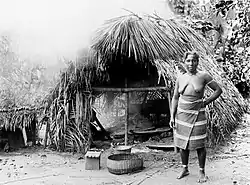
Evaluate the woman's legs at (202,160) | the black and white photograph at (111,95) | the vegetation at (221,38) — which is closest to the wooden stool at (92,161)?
the black and white photograph at (111,95)

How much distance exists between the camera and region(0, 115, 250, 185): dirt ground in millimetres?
5113

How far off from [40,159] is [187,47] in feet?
12.0

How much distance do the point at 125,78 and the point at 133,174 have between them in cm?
276

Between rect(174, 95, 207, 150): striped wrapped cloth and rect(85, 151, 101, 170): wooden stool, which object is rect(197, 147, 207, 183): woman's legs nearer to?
rect(174, 95, 207, 150): striped wrapped cloth

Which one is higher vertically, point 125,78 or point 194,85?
point 194,85

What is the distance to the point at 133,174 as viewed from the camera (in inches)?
216

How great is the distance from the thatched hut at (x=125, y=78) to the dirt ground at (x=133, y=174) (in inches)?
16.6

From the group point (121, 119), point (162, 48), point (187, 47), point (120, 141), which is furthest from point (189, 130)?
point (121, 119)

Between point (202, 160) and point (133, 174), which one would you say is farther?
point (133, 174)

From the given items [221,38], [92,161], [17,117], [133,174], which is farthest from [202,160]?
[221,38]

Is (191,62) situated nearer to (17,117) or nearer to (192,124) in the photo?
(192,124)

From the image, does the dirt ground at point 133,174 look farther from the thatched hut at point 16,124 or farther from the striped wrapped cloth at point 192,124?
the striped wrapped cloth at point 192,124

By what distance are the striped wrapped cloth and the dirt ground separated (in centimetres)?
58

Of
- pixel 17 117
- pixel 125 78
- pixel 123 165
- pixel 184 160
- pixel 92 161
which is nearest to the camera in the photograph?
pixel 184 160
